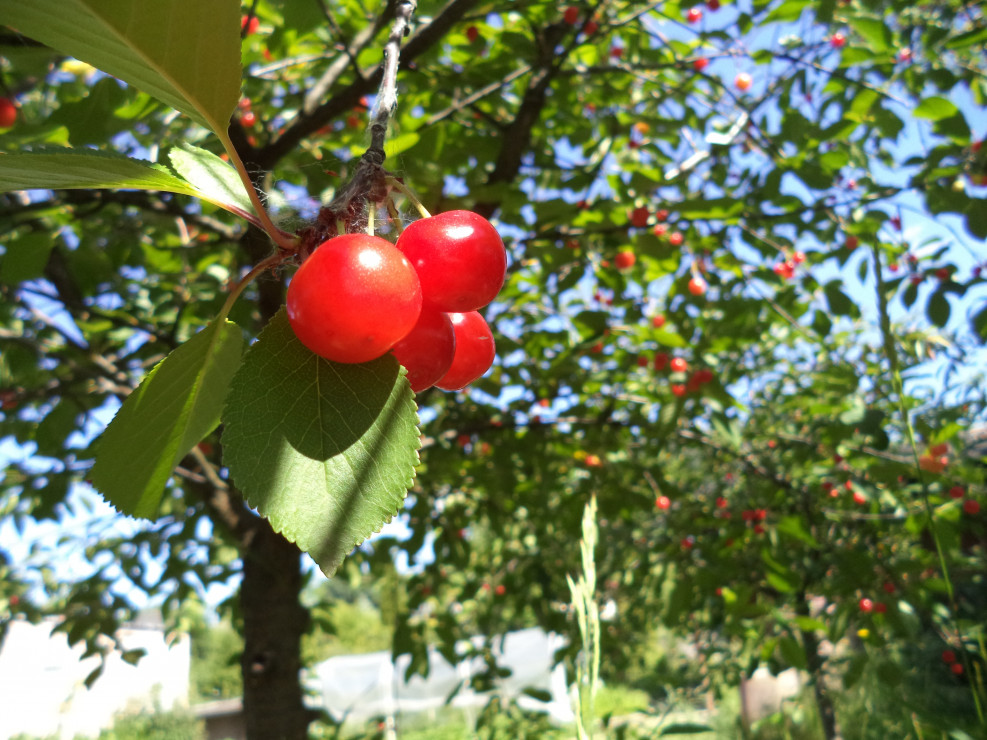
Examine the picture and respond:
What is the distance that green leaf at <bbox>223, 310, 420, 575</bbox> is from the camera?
1.83 feet

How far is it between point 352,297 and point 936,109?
93.3 inches

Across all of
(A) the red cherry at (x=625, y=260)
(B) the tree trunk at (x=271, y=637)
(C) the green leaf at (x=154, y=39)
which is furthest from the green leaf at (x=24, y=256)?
(A) the red cherry at (x=625, y=260)

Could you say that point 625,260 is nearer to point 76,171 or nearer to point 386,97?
point 386,97

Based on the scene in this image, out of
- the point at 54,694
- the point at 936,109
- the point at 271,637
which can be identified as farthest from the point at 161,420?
the point at 54,694

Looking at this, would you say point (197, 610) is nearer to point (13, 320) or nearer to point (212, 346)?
point (13, 320)

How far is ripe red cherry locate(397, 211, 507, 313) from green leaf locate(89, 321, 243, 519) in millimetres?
223

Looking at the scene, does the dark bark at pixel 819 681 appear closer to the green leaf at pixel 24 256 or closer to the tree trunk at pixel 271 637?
the tree trunk at pixel 271 637

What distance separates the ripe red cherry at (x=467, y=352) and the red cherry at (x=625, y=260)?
225 centimetres

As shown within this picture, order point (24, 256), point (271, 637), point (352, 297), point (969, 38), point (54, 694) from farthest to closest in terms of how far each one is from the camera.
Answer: point (54, 694)
point (271, 637)
point (969, 38)
point (24, 256)
point (352, 297)

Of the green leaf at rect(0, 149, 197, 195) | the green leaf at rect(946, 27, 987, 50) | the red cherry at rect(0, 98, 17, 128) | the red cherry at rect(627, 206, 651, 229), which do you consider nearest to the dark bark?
the red cherry at rect(627, 206, 651, 229)

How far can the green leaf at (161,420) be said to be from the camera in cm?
68

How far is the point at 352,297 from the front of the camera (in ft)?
1.73

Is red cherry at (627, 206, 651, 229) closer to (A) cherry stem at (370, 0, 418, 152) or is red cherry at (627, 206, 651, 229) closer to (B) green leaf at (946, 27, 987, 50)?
(B) green leaf at (946, 27, 987, 50)

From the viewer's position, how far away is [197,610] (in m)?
4.99
